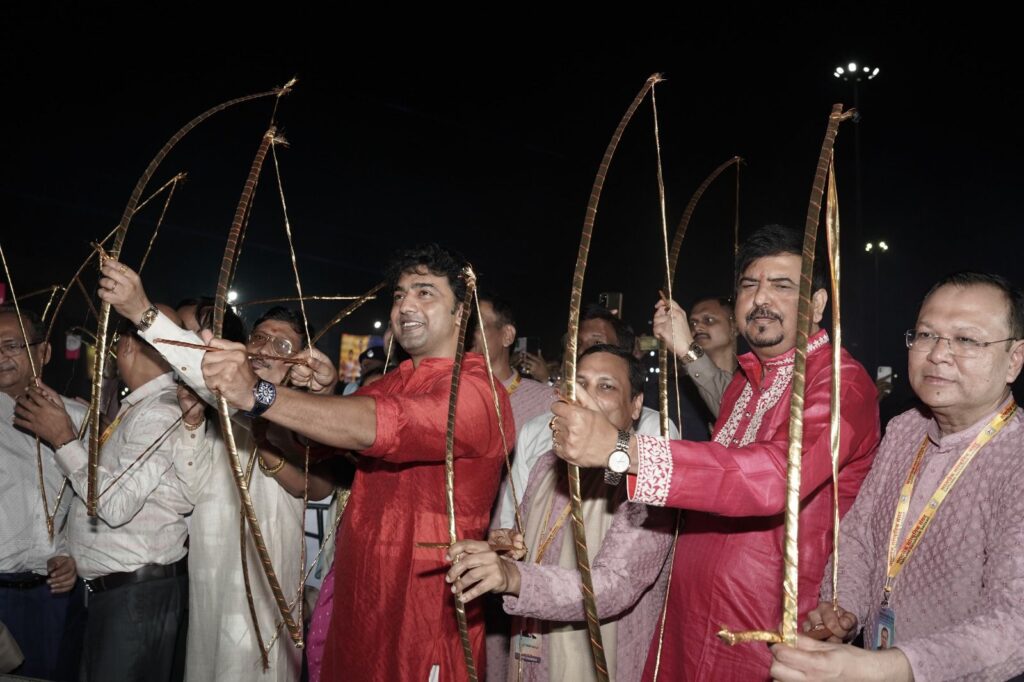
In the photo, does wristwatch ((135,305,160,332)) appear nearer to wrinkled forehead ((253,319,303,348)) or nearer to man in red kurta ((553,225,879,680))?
wrinkled forehead ((253,319,303,348))

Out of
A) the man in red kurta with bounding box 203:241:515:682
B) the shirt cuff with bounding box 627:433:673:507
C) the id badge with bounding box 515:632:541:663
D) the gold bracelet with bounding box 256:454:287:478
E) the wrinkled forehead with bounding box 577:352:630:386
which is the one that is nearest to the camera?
the shirt cuff with bounding box 627:433:673:507

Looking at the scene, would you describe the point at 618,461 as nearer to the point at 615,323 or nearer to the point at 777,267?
the point at 777,267

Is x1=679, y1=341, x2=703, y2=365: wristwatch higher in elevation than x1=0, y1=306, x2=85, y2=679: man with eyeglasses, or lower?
higher

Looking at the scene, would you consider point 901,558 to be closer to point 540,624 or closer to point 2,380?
point 540,624

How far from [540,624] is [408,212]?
410 inches

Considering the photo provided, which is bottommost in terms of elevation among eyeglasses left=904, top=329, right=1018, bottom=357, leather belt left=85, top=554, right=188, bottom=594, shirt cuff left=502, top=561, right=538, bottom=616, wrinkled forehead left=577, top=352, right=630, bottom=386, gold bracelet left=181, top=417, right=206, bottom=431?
leather belt left=85, top=554, right=188, bottom=594

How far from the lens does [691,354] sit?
3488mm

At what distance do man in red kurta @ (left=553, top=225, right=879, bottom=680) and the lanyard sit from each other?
18 cm

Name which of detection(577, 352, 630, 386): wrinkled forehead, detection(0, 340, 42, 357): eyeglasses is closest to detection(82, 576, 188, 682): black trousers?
detection(0, 340, 42, 357): eyeglasses

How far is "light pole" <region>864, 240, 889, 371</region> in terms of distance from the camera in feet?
29.5

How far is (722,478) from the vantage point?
69.4 inches

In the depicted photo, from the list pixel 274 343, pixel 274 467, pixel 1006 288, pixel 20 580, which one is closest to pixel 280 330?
pixel 274 343

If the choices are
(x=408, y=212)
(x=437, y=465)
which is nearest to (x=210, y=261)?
(x=408, y=212)

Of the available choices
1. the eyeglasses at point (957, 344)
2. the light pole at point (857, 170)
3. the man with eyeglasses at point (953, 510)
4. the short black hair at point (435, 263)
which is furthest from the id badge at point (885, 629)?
the light pole at point (857, 170)
